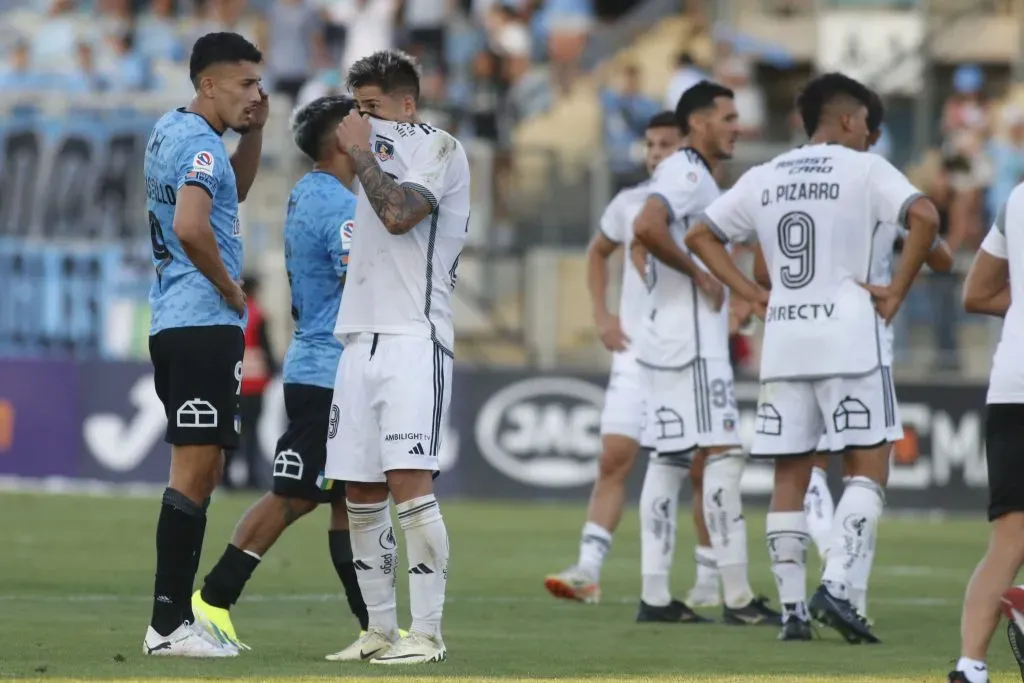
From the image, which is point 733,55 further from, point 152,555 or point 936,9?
point 152,555

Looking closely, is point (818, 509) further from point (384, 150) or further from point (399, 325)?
point (384, 150)

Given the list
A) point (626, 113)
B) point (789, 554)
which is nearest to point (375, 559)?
point (789, 554)

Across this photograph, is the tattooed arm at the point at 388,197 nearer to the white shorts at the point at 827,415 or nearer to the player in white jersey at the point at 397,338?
the player in white jersey at the point at 397,338

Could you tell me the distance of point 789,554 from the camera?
9.97 meters

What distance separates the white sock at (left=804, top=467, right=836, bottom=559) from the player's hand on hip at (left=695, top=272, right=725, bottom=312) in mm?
1272

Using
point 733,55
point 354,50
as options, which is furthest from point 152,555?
point 733,55

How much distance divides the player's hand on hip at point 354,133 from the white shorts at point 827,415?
268 cm

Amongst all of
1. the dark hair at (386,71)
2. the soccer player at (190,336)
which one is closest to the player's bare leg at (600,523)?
the soccer player at (190,336)

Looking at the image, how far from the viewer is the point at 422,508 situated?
8.38 m

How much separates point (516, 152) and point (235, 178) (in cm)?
1336

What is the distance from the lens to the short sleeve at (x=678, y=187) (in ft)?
37.3

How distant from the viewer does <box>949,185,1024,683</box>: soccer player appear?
24.3 feet

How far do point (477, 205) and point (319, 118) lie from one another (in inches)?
501

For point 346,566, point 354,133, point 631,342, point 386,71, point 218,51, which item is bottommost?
point 346,566
